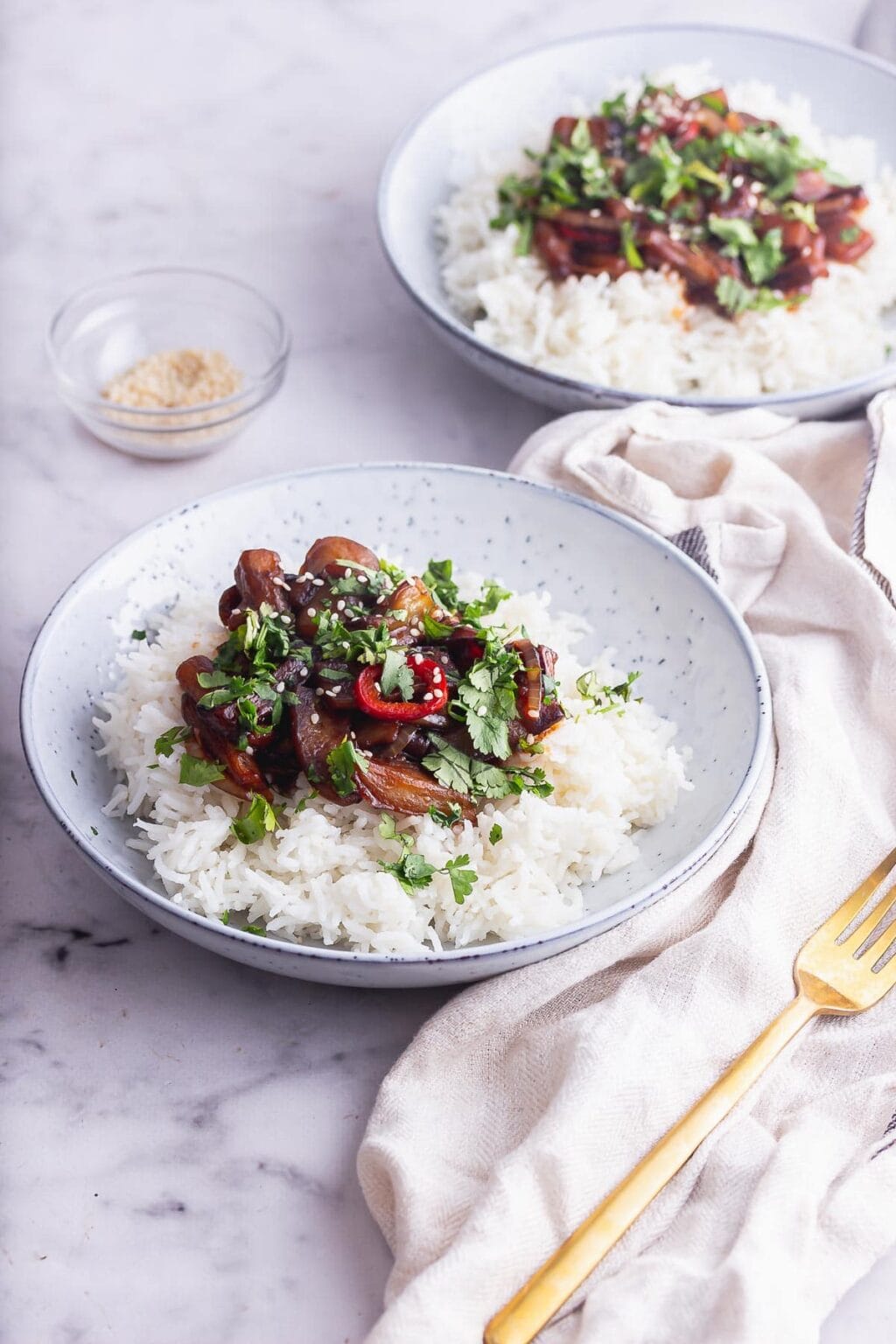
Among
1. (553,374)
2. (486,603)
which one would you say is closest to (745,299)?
(553,374)

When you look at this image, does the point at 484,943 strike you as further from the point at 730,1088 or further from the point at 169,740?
the point at 169,740

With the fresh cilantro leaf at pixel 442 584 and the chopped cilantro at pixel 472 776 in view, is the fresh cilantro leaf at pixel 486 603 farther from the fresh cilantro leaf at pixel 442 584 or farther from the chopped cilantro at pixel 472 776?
the chopped cilantro at pixel 472 776

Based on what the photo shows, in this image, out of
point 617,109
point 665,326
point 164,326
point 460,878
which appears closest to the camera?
point 460,878

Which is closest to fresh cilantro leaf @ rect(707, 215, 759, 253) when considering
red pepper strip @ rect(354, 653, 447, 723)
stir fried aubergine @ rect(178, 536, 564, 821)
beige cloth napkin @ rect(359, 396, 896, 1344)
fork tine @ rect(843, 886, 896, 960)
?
beige cloth napkin @ rect(359, 396, 896, 1344)

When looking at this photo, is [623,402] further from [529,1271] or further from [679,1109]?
[529,1271]

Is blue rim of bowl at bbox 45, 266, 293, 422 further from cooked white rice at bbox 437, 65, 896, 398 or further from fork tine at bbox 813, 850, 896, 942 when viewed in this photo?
fork tine at bbox 813, 850, 896, 942

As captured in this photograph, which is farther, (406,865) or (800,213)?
(800,213)

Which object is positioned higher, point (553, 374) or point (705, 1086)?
point (553, 374)

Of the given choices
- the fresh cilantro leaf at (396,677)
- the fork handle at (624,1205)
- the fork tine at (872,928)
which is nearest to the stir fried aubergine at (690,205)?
the fresh cilantro leaf at (396,677)
